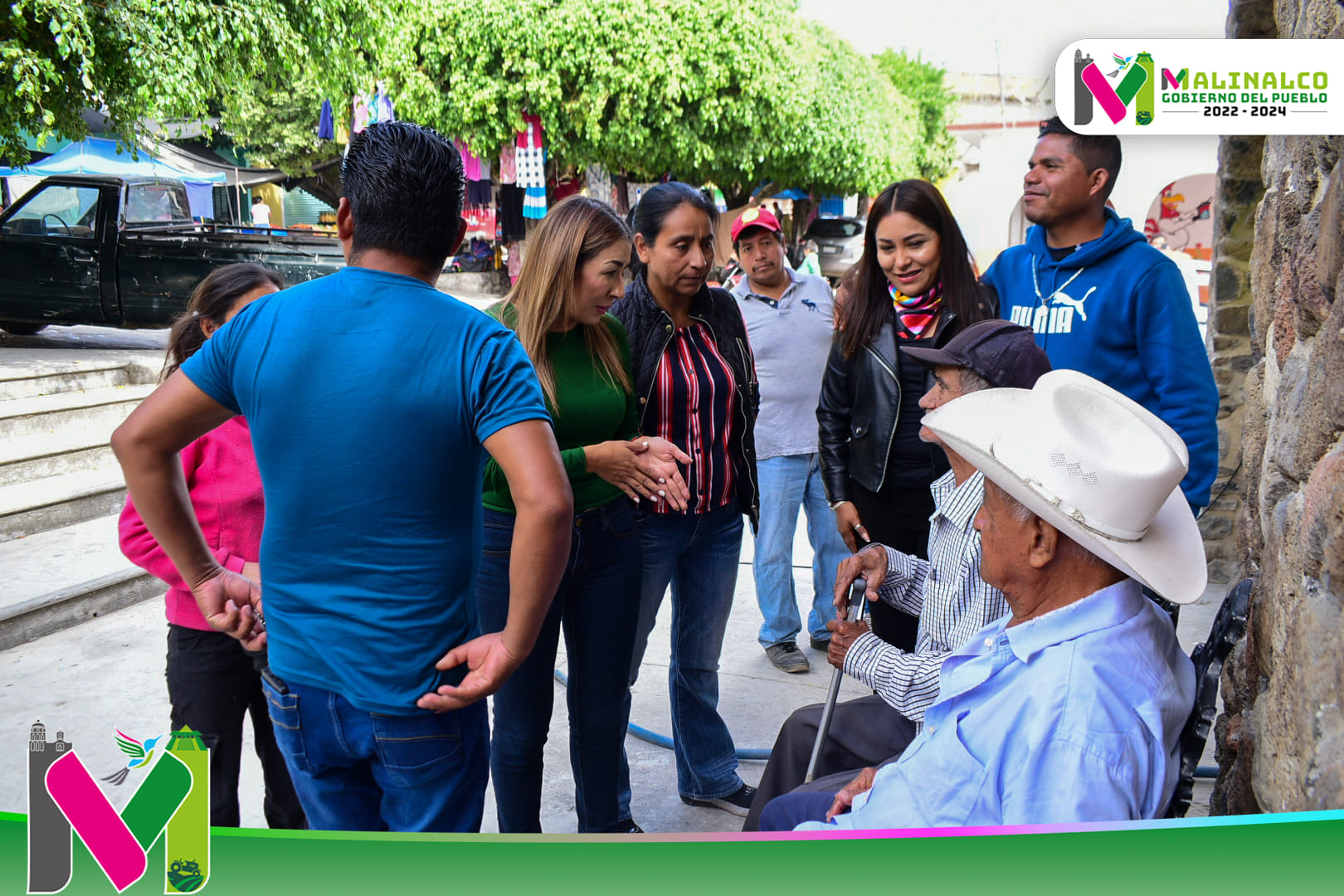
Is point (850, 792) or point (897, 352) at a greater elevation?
point (897, 352)

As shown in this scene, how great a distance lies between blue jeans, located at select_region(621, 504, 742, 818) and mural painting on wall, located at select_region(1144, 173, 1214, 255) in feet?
46.6

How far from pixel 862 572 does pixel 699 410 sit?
2.47ft

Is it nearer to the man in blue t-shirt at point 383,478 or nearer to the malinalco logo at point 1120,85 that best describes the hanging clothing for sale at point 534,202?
the malinalco logo at point 1120,85

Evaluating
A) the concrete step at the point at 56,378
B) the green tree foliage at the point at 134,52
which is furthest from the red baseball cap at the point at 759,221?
the concrete step at the point at 56,378

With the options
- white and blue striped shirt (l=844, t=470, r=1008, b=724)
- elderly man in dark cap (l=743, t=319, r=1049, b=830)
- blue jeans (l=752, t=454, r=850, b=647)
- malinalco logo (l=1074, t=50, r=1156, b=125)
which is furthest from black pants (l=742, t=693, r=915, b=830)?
blue jeans (l=752, t=454, r=850, b=647)

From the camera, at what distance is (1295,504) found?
176 centimetres

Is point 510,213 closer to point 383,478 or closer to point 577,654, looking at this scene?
point 577,654

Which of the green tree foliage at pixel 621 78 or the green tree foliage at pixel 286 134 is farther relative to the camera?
the green tree foliage at pixel 286 134

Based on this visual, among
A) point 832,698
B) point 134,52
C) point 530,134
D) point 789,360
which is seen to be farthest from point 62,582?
point 530,134

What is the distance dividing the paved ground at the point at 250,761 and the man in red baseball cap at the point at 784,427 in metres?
0.23

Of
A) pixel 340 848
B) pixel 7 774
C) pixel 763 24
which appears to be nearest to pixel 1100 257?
pixel 340 848

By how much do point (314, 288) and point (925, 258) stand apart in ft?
6.88

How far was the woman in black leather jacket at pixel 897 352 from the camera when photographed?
3.24 metres

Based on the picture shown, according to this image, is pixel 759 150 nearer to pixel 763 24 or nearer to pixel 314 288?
pixel 763 24
